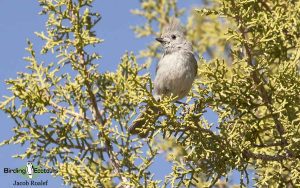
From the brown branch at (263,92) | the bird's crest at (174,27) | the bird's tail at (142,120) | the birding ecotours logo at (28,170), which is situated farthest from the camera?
the bird's crest at (174,27)

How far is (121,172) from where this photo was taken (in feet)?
20.1

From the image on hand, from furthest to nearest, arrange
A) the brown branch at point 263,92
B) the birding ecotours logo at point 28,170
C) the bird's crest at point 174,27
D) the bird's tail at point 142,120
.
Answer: the bird's crest at point 174,27
the birding ecotours logo at point 28,170
the brown branch at point 263,92
the bird's tail at point 142,120

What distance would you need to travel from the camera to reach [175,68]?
744 cm

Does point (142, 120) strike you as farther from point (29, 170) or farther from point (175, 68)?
point (29, 170)

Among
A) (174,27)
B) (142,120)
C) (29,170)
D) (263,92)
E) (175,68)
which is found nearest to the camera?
(263,92)

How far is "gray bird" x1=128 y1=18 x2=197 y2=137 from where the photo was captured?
7.36 meters

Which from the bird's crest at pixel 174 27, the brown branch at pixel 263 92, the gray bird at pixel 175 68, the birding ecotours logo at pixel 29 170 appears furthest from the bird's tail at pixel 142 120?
the bird's crest at pixel 174 27

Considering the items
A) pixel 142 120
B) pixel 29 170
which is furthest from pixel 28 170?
pixel 142 120

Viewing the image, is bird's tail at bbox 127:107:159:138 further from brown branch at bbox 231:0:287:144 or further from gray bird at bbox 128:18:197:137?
brown branch at bbox 231:0:287:144

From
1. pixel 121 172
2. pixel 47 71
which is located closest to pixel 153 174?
pixel 121 172

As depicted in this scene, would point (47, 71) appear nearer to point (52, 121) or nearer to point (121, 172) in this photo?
point (52, 121)

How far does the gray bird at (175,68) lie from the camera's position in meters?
7.36

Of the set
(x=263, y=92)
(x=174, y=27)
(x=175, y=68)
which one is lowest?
(x=263, y=92)

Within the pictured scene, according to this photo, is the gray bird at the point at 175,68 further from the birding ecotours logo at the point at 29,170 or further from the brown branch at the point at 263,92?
the birding ecotours logo at the point at 29,170
